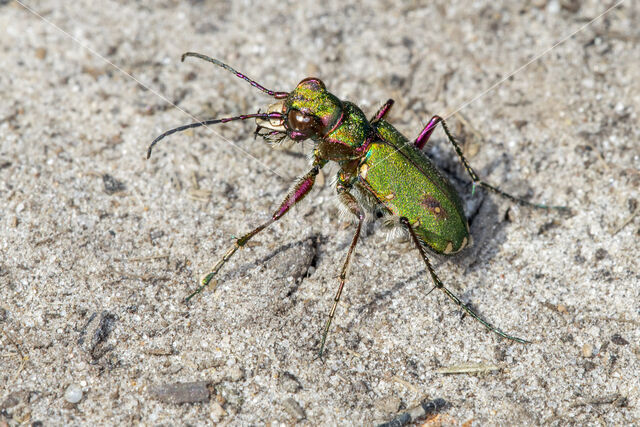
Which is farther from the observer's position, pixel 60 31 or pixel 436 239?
pixel 60 31

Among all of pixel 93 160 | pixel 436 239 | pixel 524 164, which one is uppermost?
pixel 524 164

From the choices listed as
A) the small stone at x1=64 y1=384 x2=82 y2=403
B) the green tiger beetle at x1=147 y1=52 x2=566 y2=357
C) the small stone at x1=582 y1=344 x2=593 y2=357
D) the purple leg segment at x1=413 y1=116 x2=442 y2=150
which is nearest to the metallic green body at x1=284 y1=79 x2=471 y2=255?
the green tiger beetle at x1=147 y1=52 x2=566 y2=357

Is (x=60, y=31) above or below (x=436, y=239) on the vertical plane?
below

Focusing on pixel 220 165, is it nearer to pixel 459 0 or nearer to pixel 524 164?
pixel 524 164

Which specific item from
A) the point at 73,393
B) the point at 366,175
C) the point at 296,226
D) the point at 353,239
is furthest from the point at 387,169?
the point at 73,393

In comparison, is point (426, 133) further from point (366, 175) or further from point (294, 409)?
point (294, 409)

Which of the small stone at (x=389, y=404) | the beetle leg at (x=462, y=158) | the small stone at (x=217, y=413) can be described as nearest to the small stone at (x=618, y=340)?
the beetle leg at (x=462, y=158)

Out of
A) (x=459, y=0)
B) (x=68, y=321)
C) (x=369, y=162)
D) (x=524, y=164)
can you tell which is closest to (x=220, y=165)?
(x=369, y=162)

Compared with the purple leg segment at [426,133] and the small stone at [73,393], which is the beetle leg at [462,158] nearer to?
the purple leg segment at [426,133]
